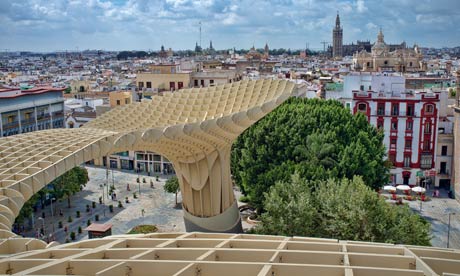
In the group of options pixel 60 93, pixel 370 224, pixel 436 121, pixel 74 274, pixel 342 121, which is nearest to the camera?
pixel 74 274

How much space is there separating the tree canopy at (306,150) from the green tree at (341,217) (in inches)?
200

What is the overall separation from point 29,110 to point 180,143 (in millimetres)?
30378

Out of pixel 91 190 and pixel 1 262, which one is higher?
pixel 1 262

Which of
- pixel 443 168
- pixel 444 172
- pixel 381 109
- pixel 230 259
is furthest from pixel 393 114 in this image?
pixel 230 259

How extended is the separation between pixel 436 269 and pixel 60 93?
162 feet

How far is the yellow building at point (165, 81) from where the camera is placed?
66.8m

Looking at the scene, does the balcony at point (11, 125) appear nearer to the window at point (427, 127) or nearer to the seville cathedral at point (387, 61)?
the window at point (427, 127)

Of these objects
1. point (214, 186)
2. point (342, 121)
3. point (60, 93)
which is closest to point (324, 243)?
point (214, 186)

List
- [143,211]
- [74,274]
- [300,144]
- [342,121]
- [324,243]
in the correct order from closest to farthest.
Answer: [74,274] → [324,243] → [300,144] → [342,121] → [143,211]

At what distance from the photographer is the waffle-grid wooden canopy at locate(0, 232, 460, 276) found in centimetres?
1098

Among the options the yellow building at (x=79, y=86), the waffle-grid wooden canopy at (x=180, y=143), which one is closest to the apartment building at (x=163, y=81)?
the yellow building at (x=79, y=86)

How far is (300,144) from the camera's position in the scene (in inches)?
1334

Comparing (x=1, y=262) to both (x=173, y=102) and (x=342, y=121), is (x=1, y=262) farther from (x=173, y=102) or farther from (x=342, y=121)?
(x=342, y=121)

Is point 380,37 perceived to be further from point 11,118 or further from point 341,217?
point 341,217
